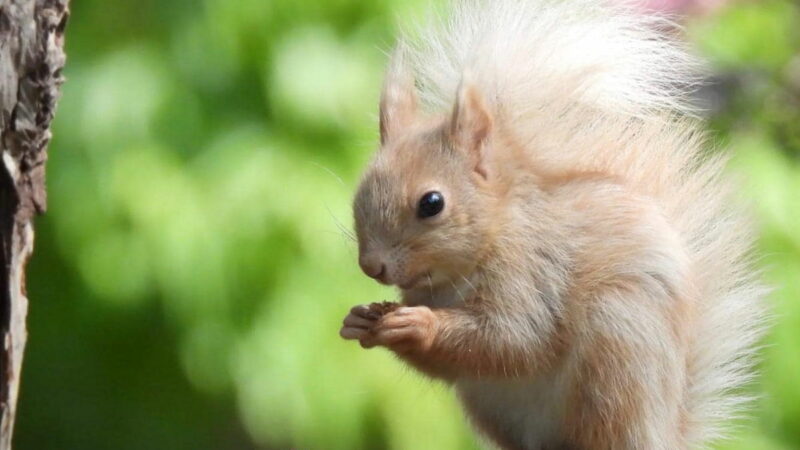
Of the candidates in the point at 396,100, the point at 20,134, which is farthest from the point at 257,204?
the point at 20,134

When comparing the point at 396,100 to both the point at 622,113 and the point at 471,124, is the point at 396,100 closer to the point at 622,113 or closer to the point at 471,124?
the point at 471,124

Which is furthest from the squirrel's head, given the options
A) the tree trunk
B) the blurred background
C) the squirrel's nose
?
the blurred background

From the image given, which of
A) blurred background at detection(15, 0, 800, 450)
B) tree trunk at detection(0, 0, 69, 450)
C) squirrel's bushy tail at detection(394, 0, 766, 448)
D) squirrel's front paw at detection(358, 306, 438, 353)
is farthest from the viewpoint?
blurred background at detection(15, 0, 800, 450)

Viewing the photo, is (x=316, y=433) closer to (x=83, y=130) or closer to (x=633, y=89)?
(x=83, y=130)

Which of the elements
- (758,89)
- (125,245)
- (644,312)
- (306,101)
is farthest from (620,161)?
(758,89)

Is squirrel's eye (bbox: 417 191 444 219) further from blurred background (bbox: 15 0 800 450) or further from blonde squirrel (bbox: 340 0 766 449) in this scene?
blurred background (bbox: 15 0 800 450)

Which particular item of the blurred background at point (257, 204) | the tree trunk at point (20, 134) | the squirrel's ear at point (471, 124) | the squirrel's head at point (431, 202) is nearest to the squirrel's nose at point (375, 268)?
the squirrel's head at point (431, 202)

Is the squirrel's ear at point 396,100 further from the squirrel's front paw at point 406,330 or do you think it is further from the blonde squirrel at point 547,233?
the squirrel's front paw at point 406,330

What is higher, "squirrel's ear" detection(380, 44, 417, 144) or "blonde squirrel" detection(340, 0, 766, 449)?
"squirrel's ear" detection(380, 44, 417, 144)
